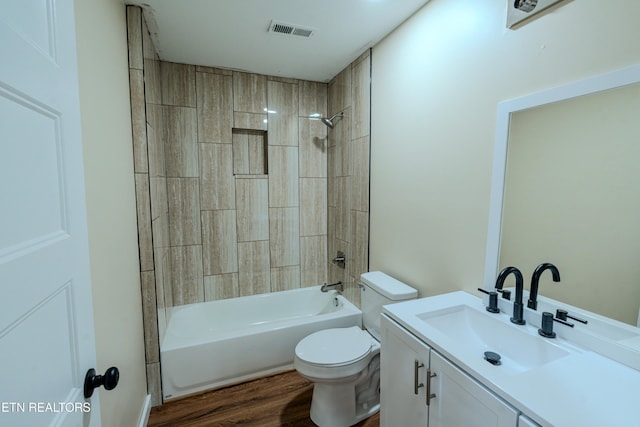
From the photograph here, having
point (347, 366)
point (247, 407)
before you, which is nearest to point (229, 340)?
point (247, 407)

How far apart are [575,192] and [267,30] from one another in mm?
2053

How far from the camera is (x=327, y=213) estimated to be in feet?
10.6

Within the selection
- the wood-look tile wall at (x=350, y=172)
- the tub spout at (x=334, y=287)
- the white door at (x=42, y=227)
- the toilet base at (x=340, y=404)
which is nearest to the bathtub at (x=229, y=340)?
the tub spout at (x=334, y=287)

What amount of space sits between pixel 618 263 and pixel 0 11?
1.70m

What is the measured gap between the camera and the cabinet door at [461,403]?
88 centimetres

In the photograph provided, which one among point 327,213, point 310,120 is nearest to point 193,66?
point 310,120

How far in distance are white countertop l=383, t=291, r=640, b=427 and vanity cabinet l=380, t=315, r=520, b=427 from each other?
0.14 feet

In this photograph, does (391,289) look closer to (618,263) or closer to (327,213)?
(618,263)

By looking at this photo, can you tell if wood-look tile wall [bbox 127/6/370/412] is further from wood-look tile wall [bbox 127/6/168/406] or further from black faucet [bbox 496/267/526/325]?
black faucet [bbox 496/267/526/325]

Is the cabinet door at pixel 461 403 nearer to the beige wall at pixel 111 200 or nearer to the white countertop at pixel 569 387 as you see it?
the white countertop at pixel 569 387

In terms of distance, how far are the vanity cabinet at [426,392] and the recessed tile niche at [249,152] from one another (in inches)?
80.6

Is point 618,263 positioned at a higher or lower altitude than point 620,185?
lower

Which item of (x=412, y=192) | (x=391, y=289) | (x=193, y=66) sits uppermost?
(x=193, y=66)

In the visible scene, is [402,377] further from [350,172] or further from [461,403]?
[350,172]
